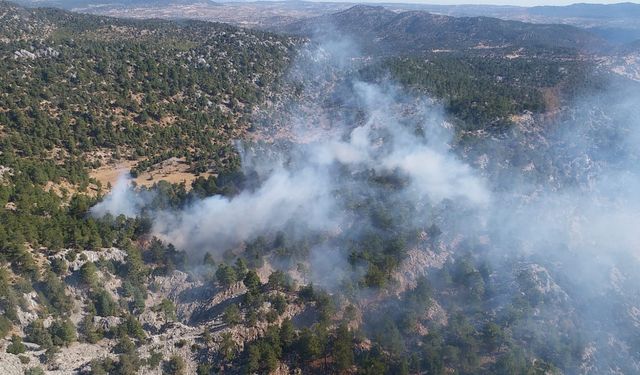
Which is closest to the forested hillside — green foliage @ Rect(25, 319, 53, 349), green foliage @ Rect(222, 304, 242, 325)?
green foliage @ Rect(25, 319, 53, 349)

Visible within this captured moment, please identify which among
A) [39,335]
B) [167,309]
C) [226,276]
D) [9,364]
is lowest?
[167,309]

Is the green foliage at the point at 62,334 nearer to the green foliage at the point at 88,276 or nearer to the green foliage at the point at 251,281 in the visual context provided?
the green foliage at the point at 88,276

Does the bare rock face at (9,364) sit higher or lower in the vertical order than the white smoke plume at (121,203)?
lower

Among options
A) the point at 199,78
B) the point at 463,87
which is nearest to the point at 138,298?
the point at 199,78

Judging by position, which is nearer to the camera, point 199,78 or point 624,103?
point 624,103

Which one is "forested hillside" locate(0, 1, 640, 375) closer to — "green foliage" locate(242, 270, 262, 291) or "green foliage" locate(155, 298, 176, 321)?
"green foliage" locate(155, 298, 176, 321)

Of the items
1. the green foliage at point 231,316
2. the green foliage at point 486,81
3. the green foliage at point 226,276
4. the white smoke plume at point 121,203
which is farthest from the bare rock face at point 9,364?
the green foliage at point 486,81

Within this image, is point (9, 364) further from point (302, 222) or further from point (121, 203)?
point (302, 222)

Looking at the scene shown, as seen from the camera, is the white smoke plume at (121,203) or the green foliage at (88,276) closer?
the green foliage at (88,276)

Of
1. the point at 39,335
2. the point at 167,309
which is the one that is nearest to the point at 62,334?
the point at 39,335

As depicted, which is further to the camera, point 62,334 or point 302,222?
point 302,222

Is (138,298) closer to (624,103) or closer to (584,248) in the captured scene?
(584,248)
